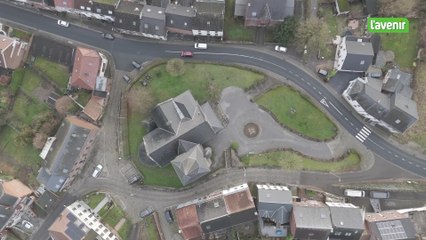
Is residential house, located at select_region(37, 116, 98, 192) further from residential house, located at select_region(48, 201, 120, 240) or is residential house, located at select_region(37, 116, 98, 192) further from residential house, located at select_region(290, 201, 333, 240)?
residential house, located at select_region(290, 201, 333, 240)

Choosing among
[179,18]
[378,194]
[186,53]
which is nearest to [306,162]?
[378,194]

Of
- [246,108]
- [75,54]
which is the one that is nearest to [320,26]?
[246,108]

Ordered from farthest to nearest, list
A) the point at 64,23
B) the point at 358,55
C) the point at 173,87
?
1. the point at 64,23
2. the point at 173,87
3. the point at 358,55

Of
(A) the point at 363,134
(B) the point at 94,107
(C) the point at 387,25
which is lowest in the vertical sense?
(A) the point at 363,134

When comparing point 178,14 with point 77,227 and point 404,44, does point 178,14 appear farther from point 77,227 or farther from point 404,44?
point 404,44

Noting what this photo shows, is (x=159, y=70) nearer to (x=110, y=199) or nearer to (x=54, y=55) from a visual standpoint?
(x=54, y=55)

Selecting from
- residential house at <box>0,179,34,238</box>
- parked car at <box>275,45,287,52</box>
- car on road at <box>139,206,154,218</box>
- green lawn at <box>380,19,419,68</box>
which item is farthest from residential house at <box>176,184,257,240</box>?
green lawn at <box>380,19,419,68</box>
